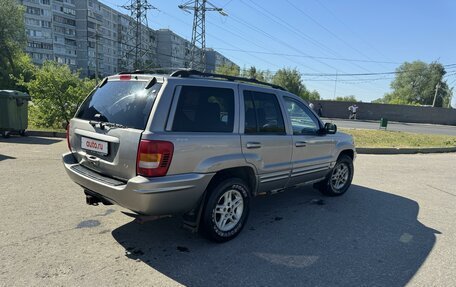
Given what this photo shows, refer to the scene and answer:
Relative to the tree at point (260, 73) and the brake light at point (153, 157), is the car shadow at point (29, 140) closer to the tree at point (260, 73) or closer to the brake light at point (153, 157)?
the brake light at point (153, 157)

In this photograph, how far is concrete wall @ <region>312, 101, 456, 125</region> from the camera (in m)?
36.9

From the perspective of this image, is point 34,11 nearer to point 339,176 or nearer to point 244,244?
point 339,176

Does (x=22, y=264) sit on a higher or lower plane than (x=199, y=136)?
lower

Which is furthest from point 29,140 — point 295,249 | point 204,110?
point 295,249

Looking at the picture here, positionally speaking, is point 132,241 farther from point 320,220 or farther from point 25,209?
point 320,220

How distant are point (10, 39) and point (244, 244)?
43206mm

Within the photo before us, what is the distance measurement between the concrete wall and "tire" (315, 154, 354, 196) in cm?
3226

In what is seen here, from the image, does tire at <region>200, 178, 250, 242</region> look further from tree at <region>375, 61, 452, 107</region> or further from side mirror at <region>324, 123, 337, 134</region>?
tree at <region>375, 61, 452, 107</region>

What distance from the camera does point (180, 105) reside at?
3221mm

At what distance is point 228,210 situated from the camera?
3744mm

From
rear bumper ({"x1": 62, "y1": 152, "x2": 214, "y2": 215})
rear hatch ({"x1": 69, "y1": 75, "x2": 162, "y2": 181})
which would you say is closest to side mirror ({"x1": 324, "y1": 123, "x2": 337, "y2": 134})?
rear bumper ({"x1": 62, "y1": 152, "x2": 214, "y2": 215})

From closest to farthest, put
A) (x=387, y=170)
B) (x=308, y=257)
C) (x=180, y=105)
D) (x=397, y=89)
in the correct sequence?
(x=180, y=105) < (x=308, y=257) < (x=387, y=170) < (x=397, y=89)

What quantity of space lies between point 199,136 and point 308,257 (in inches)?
69.3

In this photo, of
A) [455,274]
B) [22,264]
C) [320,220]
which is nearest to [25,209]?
[22,264]
